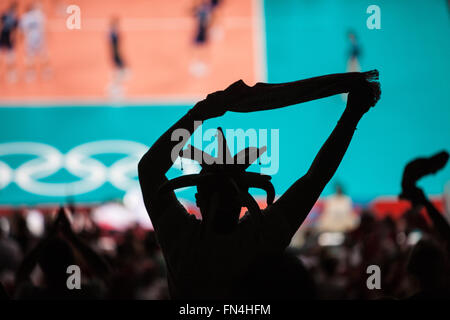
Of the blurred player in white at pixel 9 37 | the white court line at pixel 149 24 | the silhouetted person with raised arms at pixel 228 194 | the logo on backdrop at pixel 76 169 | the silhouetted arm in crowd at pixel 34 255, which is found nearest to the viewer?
the silhouetted person with raised arms at pixel 228 194

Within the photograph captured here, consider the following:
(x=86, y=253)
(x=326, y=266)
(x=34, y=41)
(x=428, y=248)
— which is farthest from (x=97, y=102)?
(x=428, y=248)

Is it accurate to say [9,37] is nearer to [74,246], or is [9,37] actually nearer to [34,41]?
[34,41]

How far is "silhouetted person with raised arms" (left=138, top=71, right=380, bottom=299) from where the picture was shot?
3.67ft

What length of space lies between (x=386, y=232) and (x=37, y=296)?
9.35 ft

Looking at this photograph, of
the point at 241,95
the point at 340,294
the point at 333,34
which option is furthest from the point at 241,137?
the point at 333,34

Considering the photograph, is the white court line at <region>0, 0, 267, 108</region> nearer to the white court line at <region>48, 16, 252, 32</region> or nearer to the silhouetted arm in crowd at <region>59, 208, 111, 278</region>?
the white court line at <region>48, 16, 252, 32</region>

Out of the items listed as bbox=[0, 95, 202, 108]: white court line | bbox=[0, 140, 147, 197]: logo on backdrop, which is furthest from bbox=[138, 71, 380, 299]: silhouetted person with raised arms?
bbox=[0, 95, 202, 108]: white court line

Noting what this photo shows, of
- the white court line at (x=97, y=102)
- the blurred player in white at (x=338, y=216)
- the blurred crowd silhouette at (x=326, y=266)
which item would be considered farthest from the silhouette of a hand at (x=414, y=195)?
the white court line at (x=97, y=102)

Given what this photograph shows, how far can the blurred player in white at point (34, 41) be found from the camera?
11539 mm

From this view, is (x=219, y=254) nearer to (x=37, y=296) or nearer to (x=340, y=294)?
(x=37, y=296)

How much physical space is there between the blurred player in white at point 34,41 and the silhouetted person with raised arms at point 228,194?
11.1m

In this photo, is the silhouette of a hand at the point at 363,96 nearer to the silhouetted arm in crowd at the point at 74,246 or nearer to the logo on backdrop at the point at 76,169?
the silhouetted arm in crowd at the point at 74,246

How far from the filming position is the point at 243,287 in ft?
2.92

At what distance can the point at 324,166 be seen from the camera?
1193 mm
